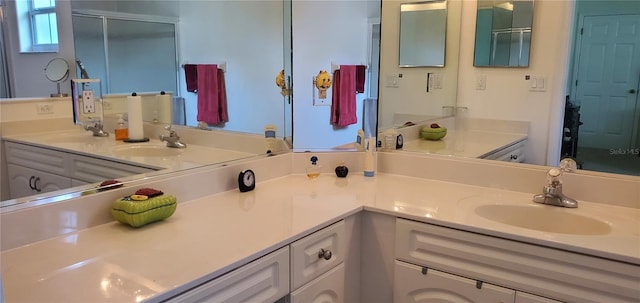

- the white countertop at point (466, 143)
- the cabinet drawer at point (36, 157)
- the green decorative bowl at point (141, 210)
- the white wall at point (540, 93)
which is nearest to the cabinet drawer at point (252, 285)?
the green decorative bowl at point (141, 210)

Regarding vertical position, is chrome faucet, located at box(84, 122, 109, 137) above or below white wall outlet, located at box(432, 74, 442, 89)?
below

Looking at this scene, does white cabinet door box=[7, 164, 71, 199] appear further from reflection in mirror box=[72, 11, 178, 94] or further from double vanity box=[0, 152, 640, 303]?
reflection in mirror box=[72, 11, 178, 94]

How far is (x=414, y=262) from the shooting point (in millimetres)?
1619

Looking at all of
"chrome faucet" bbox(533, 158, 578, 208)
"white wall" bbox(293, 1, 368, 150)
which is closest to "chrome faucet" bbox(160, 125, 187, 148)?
"white wall" bbox(293, 1, 368, 150)

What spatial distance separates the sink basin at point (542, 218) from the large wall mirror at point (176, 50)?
3.39 feet

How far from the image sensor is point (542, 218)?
170 cm

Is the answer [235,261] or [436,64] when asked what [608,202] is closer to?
[436,64]

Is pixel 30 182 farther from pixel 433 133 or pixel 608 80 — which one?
pixel 608 80

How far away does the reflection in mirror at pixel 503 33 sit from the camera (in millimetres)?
1987

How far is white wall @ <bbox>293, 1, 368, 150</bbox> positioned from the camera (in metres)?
2.29

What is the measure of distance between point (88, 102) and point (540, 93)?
1.92 m

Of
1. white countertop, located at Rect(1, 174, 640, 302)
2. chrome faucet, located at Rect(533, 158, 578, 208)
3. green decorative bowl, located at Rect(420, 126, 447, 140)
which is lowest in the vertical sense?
white countertop, located at Rect(1, 174, 640, 302)

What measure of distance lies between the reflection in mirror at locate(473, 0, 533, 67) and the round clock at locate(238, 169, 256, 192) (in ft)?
3.85

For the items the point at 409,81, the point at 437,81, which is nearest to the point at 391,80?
the point at 409,81
